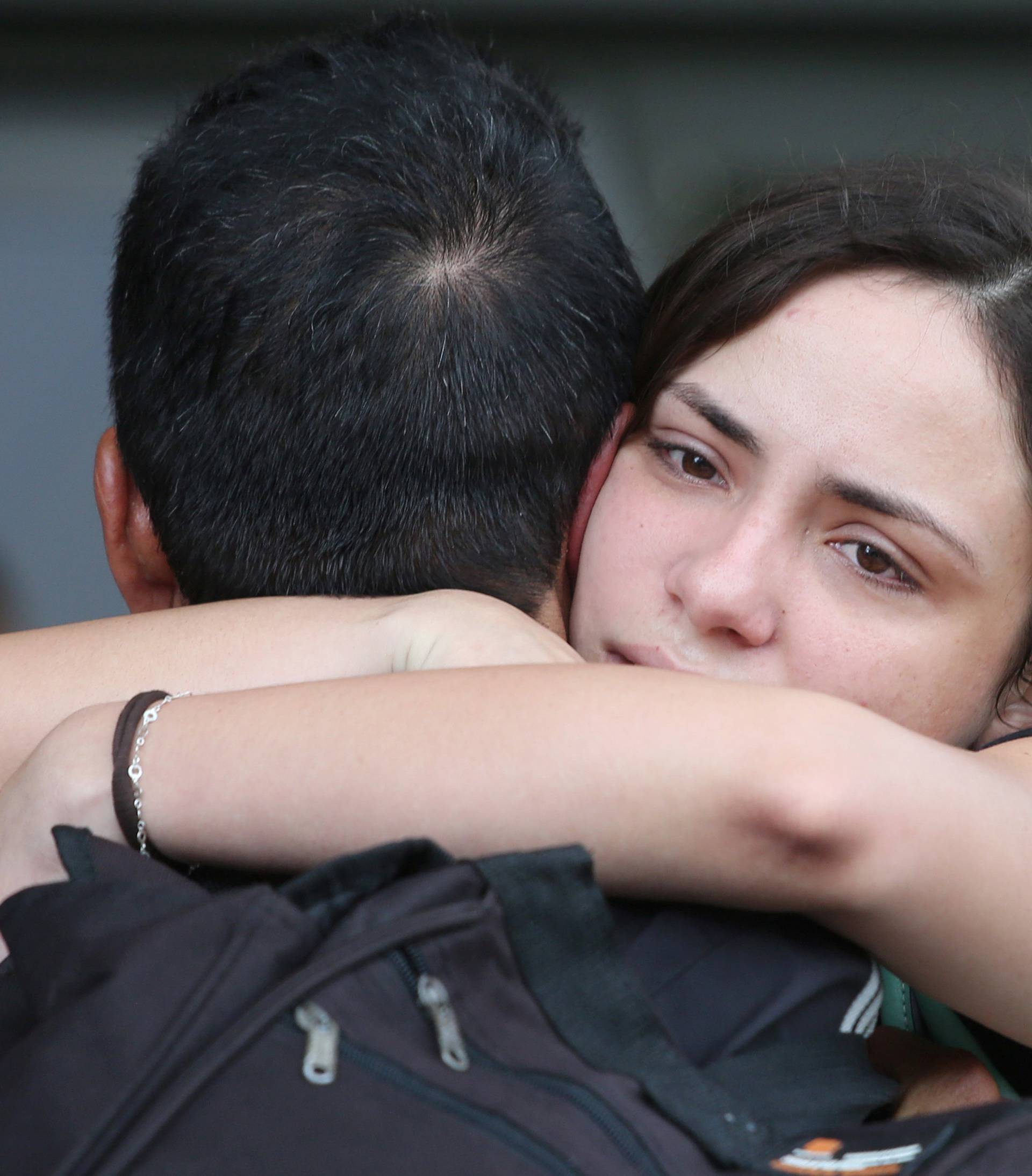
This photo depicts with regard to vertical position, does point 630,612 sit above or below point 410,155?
below

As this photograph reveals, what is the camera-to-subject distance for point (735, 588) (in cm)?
108

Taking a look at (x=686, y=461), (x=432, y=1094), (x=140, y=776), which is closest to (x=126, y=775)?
(x=140, y=776)

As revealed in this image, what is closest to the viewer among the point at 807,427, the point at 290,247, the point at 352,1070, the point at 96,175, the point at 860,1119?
the point at 352,1070

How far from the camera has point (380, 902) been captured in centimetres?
71

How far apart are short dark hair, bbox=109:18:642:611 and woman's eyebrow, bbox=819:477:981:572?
220 mm

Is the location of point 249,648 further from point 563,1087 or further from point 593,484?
point 563,1087

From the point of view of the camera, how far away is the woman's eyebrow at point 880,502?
1.11m

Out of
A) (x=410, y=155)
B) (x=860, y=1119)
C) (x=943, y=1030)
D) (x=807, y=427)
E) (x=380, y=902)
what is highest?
(x=410, y=155)

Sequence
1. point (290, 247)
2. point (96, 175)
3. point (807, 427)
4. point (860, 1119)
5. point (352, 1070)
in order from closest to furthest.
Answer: point (352, 1070) → point (860, 1119) → point (290, 247) → point (807, 427) → point (96, 175)

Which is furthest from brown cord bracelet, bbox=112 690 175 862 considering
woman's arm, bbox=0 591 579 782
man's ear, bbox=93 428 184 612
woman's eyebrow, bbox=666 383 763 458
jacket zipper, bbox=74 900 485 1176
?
woman's eyebrow, bbox=666 383 763 458

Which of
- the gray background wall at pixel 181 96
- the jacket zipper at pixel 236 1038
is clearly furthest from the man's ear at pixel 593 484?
the gray background wall at pixel 181 96

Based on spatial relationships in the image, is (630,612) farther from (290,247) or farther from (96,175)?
(96,175)

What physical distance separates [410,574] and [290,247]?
0.90 feet

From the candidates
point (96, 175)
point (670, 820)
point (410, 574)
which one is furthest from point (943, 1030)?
point (96, 175)
